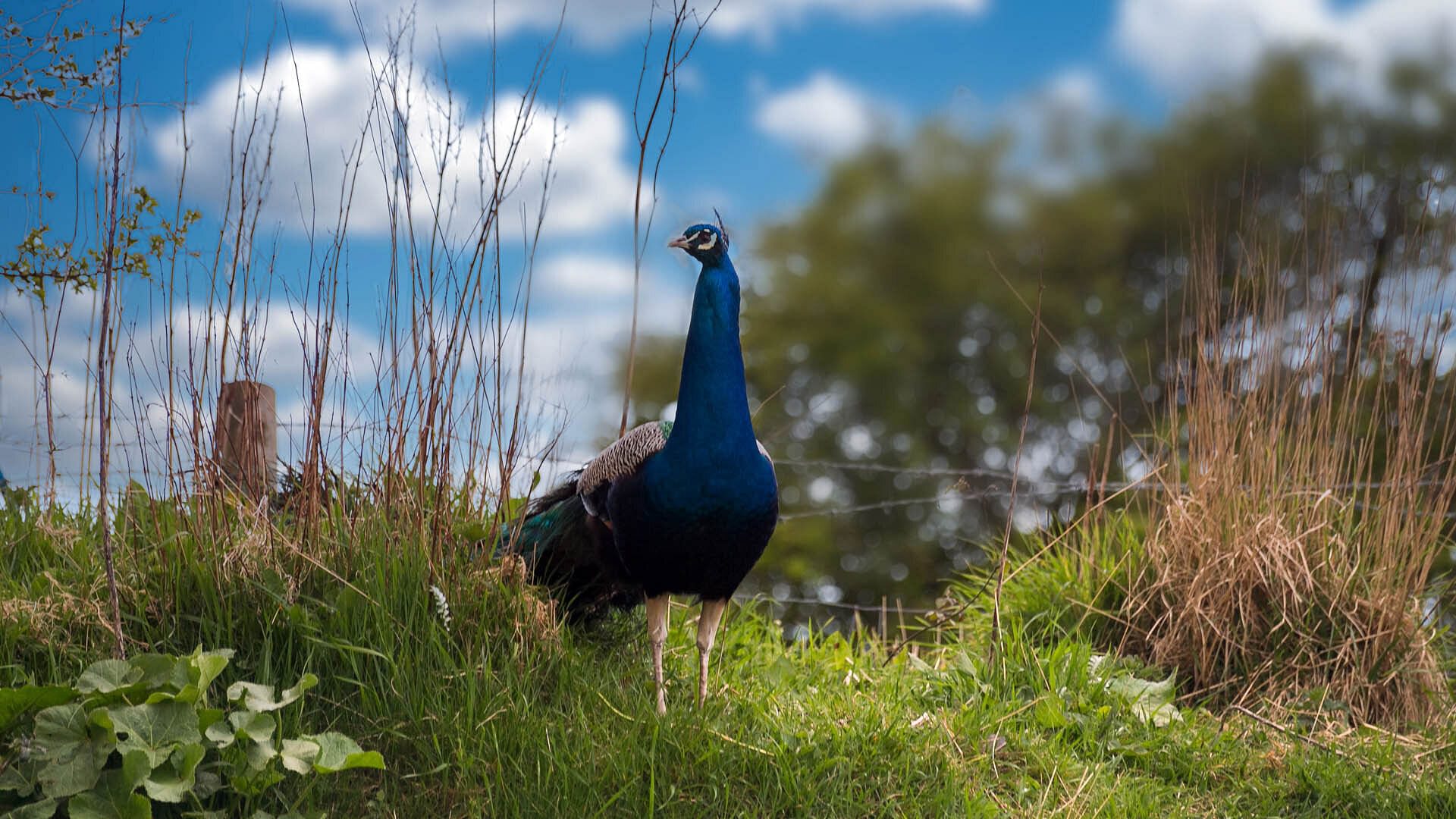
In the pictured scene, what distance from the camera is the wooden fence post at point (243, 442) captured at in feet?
13.4

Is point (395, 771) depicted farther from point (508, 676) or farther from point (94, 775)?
point (94, 775)

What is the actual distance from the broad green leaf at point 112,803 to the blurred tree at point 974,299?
9.51m

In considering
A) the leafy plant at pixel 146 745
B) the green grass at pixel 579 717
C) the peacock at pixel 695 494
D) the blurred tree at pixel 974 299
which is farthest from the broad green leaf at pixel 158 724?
the blurred tree at pixel 974 299

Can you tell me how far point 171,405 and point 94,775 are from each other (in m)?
1.44

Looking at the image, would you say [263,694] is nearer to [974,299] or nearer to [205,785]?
[205,785]

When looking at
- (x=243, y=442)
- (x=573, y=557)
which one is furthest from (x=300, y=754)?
(x=243, y=442)

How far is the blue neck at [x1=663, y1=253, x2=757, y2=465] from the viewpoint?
3.76m

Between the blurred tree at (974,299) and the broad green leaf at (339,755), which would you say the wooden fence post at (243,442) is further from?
the blurred tree at (974,299)

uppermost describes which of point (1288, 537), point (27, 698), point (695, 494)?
point (695, 494)

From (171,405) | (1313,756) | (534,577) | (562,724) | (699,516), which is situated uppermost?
(171,405)

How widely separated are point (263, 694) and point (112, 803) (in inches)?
17.6

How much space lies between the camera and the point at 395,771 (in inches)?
135

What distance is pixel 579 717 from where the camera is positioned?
3.63 meters

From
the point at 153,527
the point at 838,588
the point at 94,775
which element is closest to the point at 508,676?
the point at 94,775
